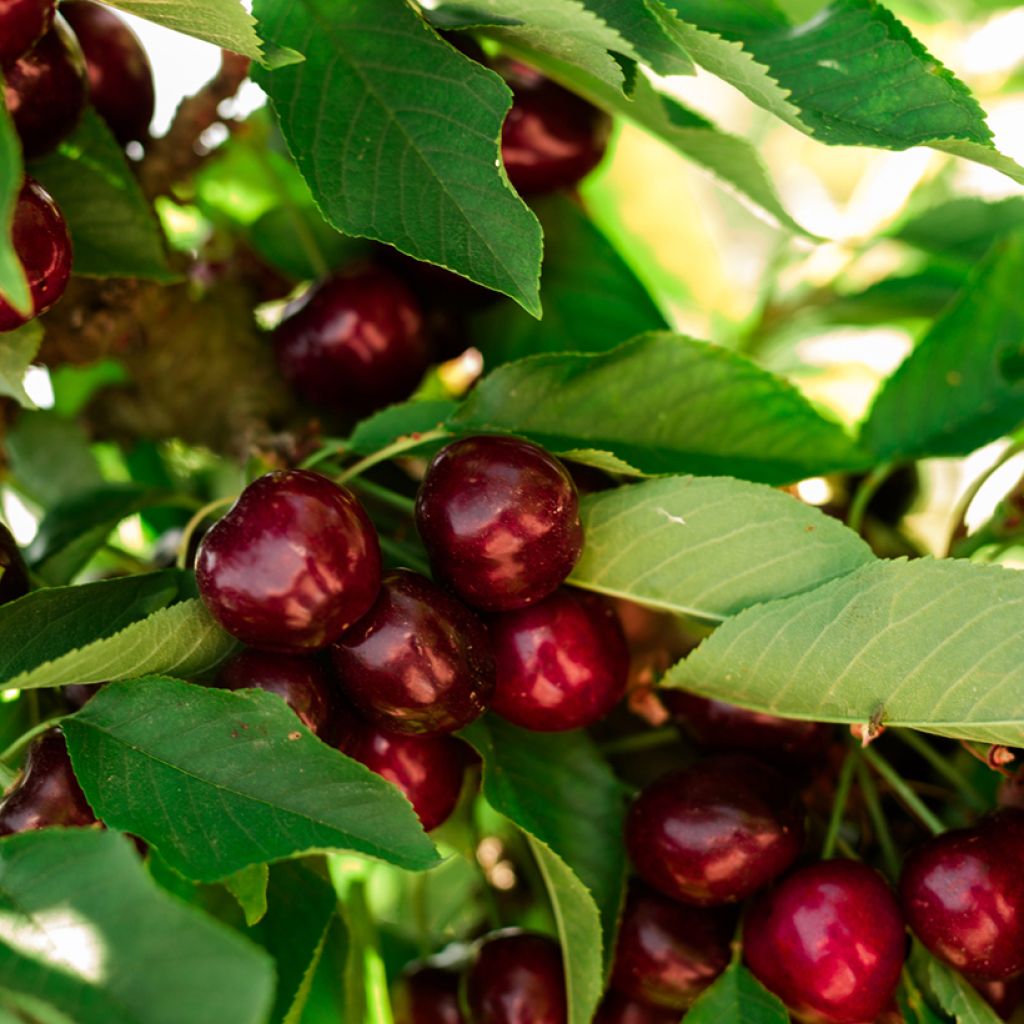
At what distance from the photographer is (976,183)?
1483 mm

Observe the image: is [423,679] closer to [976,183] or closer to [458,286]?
[458,286]

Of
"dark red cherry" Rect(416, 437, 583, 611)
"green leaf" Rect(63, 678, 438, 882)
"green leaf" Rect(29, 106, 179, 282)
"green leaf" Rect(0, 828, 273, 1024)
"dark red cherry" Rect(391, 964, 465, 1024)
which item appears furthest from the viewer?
"dark red cherry" Rect(391, 964, 465, 1024)

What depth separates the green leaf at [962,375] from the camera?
87 centimetres

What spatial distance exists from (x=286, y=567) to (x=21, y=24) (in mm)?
294

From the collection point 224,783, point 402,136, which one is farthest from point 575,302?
point 224,783

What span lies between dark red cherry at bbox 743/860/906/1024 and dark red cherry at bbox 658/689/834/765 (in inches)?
3.6

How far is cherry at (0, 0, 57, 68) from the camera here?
54cm

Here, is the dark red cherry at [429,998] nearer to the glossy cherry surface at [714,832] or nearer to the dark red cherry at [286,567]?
the glossy cherry surface at [714,832]

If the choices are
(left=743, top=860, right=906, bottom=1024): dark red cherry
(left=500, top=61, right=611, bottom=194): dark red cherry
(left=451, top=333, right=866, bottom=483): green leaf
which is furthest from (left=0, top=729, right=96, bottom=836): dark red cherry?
(left=500, top=61, right=611, bottom=194): dark red cherry

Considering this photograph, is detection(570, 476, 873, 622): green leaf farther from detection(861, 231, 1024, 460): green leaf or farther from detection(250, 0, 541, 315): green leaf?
detection(861, 231, 1024, 460): green leaf

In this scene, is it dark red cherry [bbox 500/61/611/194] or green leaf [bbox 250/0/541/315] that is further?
dark red cherry [bbox 500/61/611/194]

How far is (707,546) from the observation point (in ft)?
2.11

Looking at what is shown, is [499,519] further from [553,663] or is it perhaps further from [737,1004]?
[737,1004]

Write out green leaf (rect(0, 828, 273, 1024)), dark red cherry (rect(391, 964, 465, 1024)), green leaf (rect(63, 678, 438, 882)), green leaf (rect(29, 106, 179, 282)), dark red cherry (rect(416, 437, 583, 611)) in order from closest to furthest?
1. green leaf (rect(0, 828, 273, 1024))
2. green leaf (rect(63, 678, 438, 882))
3. dark red cherry (rect(416, 437, 583, 611))
4. green leaf (rect(29, 106, 179, 282))
5. dark red cherry (rect(391, 964, 465, 1024))
